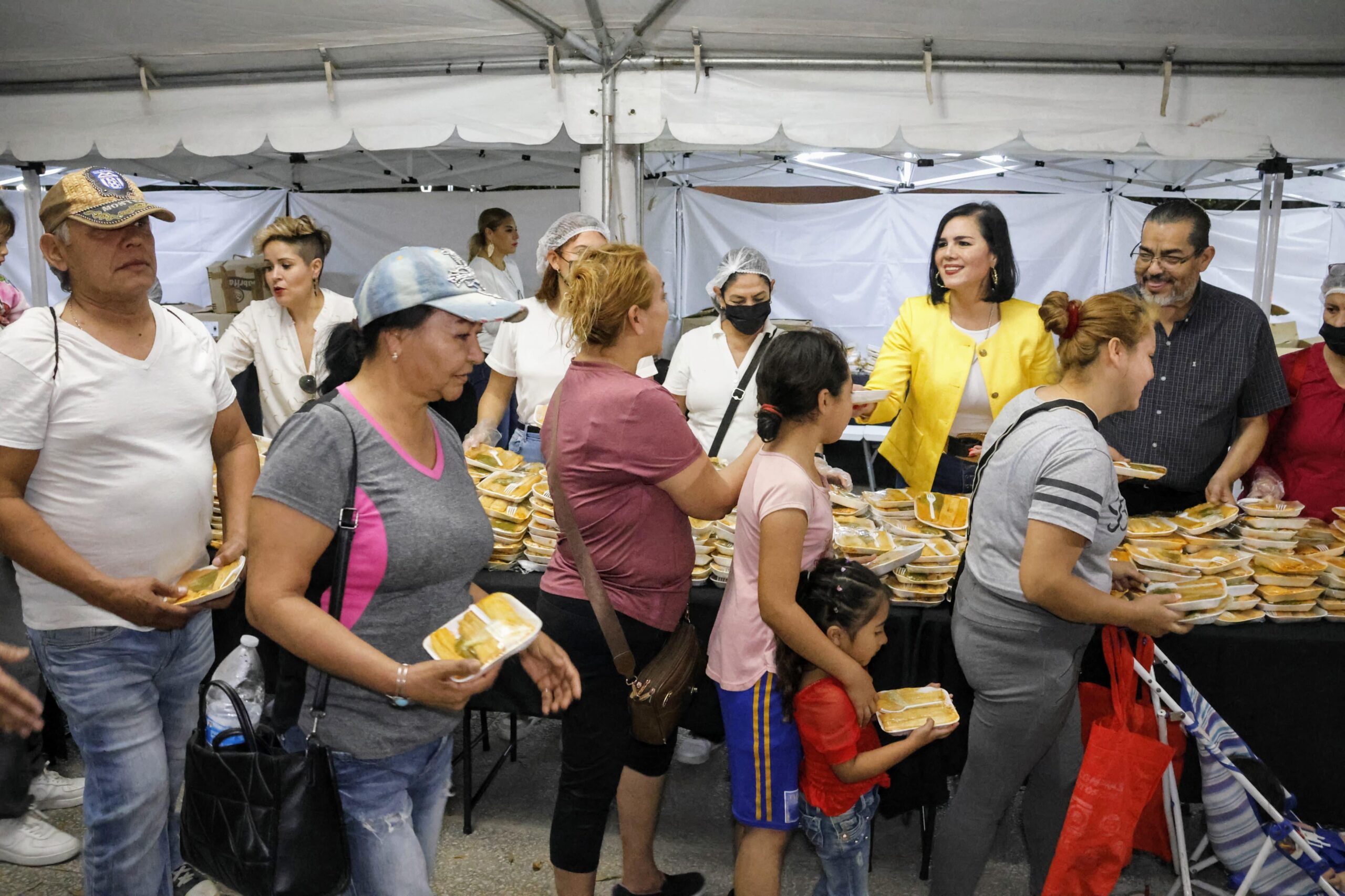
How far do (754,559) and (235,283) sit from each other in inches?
300

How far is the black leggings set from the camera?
2.11 metres

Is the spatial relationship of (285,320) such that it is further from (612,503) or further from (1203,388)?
(1203,388)

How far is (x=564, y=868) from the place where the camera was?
87.7 inches

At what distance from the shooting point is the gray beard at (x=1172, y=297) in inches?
119

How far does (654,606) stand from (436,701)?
767 millimetres

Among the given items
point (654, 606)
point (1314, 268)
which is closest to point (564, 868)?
point (654, 606)

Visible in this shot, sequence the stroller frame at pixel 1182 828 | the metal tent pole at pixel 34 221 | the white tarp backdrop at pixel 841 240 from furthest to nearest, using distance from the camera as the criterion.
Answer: the white tarp backdrop at pixel 841 240, the metal tent pole at pixel 34 221, the stroller frame at pixel 1182 828

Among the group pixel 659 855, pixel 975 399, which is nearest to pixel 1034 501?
pixel 975 399

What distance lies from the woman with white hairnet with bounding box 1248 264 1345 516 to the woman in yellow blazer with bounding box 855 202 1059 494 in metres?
0.89

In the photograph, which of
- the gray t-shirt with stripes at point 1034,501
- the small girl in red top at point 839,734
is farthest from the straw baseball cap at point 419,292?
the gray t-shirt with stripes at point 1034,501

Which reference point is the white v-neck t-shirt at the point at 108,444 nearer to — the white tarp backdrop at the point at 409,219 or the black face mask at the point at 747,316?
the black face mask at the point at 747,316

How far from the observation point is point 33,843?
2.88 m

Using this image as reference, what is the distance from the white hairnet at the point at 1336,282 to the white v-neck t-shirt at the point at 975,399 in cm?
107

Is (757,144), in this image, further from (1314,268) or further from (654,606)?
(1314,268)
